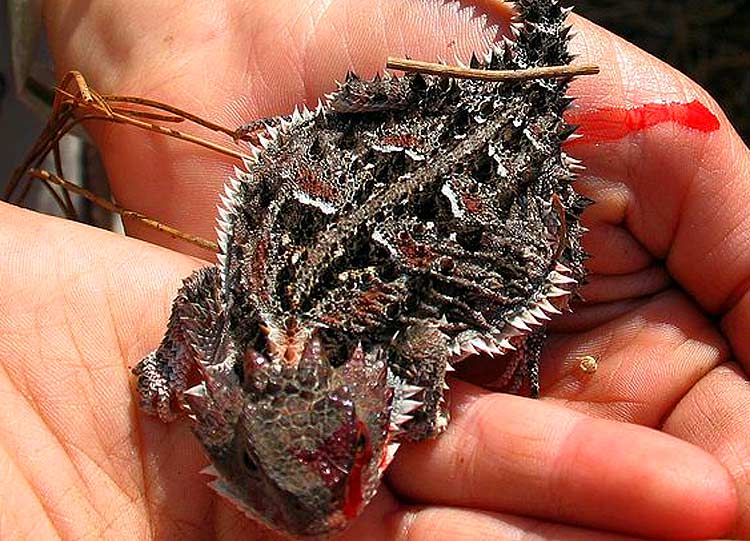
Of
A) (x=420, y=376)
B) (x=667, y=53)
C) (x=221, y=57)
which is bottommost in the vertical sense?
(x=420, y=376)

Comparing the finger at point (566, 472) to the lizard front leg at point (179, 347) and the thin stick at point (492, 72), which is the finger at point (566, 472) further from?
the thin stick at point (492, 72)

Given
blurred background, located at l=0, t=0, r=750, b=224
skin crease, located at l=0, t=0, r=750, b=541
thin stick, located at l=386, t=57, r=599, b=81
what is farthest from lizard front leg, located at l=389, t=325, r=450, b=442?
blurred background, located at l=0, t=0, r=750, b=224

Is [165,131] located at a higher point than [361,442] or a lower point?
higher

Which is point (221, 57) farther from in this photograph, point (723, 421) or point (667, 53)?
point (667, 53)

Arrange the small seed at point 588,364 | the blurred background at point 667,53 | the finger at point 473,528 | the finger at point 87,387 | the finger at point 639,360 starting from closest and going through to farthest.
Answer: the finger at point 473,528 < the finger at point 87,387 < the finger at point 639,360 < the small seed at point 588,364 < the blurred background at point 667,53

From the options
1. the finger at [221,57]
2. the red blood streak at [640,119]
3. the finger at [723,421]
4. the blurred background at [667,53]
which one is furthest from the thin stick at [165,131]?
the finger at [723,421]

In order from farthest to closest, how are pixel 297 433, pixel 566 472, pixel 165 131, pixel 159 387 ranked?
pixel 165 131 < pixel 159 387 < pixel 566 472 < pixel 297 433

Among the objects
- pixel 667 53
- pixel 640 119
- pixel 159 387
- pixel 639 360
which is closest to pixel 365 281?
pixel 159 387
